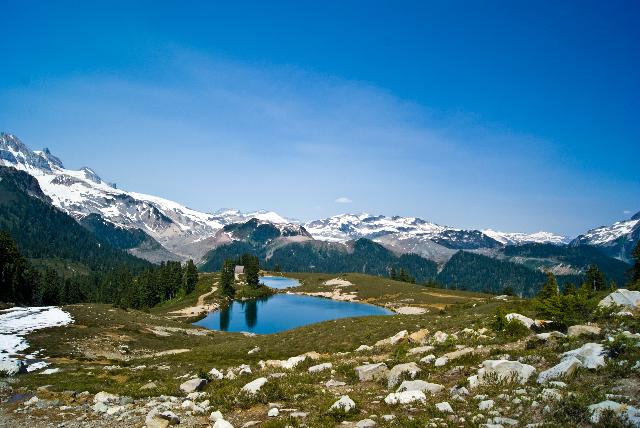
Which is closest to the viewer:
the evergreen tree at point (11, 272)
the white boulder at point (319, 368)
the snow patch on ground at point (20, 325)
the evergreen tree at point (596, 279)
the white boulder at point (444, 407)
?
the white boulder at point (444, 407)

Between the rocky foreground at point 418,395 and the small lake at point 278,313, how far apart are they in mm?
83034

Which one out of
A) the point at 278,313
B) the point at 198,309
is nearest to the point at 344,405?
the point at 278,313

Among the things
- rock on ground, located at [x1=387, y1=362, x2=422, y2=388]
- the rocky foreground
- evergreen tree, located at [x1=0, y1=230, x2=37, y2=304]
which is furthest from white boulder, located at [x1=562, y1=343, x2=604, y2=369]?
evergreen tree, located at [x1=0, y1=230, x2=37, y2=304]

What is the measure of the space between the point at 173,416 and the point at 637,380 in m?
14.7

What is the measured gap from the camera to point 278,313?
12406 cm

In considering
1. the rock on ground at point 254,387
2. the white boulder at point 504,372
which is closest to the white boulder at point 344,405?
the rock on ground at point 254,387

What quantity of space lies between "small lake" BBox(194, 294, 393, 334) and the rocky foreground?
83034 millimetres

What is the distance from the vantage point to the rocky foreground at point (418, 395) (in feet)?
37.0

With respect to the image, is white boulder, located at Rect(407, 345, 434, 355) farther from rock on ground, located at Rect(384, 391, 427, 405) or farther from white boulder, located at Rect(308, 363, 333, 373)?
rock on ground, located at Rect(384, 391, 427, 405)

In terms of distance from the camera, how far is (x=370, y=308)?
127m

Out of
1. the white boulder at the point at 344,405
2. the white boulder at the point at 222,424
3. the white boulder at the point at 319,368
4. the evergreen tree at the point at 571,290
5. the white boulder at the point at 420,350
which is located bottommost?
the white boulder at the point at 319,368

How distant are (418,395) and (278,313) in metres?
114

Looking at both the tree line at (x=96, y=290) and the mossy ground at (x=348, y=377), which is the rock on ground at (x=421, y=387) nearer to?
the mossy ground at (x=348, y=377)

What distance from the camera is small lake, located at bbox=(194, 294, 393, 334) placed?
106 metres
